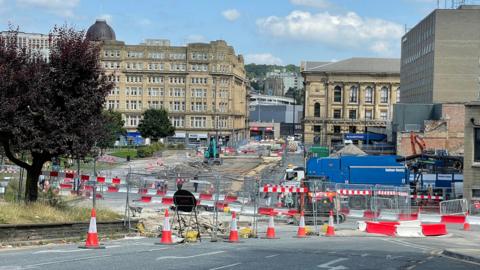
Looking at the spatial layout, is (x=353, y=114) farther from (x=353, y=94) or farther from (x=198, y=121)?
(x=198, y=121)

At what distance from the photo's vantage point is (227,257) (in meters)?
15.8

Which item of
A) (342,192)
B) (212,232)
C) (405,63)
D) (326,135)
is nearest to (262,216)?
(342,192)

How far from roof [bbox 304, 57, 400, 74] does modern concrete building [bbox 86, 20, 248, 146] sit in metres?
18.1

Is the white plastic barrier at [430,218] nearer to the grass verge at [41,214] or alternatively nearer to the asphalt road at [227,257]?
the asphalt road at [227,257]

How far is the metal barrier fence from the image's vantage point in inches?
1432

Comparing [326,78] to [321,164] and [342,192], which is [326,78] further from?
[342,192]

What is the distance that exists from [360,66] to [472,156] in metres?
106

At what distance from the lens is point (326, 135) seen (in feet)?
463

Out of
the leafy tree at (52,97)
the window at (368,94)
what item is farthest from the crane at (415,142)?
the window at (368,94)

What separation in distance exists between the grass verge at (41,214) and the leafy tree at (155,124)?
10573 centimetres

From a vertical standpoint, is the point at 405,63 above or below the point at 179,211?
above

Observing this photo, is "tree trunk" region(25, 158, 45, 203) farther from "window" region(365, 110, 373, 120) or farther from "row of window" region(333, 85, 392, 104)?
"window" region(365, 110, 373, 120)

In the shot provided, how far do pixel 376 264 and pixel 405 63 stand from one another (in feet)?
326

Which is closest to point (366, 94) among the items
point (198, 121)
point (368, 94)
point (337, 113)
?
point (368, 94)
